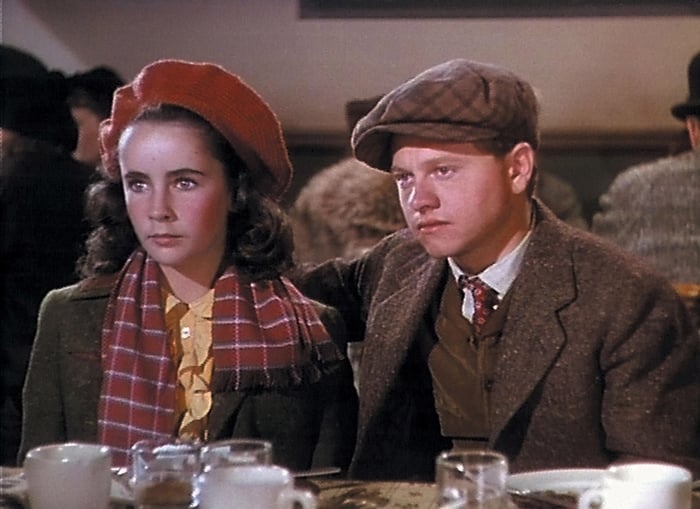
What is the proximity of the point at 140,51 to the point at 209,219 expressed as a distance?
9.8 inches

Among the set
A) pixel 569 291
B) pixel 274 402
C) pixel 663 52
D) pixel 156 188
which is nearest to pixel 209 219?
pixel 156 188

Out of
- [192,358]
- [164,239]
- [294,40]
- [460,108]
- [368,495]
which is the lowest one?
[368,495]

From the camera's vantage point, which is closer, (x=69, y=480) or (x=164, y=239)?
(x=69, y=480)

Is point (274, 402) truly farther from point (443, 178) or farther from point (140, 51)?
point (140, 51)

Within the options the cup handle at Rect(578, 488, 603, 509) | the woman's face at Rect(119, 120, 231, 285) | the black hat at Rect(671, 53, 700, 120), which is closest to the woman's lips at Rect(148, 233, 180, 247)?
the woman's face at Rect(119, 120, 231, 285)

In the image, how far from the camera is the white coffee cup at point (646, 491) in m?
0.81

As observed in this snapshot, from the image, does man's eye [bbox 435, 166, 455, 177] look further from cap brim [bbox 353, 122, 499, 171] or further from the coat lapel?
the coat lapel

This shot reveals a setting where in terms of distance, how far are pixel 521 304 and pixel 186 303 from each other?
322 millimetres

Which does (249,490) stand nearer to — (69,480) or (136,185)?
(69,480)

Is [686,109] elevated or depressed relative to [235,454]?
elevated

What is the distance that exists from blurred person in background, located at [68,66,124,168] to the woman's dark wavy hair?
108 millimetres

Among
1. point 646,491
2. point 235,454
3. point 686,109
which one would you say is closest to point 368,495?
point 235,454

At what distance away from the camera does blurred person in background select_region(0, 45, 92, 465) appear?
126cm

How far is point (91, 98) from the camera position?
1254 millimetres
